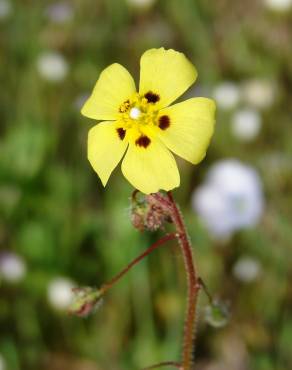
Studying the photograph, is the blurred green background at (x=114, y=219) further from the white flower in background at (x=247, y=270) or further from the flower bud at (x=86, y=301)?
the flower bud at (x=86, y=301)

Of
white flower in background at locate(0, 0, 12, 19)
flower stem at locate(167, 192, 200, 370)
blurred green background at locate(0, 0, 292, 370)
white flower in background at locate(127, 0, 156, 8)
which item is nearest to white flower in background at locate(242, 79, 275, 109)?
blurred green background at locate(0, 0, 292, 370)

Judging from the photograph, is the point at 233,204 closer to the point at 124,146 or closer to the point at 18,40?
the point at 18,40

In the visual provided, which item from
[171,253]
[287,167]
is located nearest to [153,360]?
[171,253]

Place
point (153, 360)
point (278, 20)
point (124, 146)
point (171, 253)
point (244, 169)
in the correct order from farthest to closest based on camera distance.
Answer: point (278, 20) < point (244, 169) < point (171, 253) < point (153, 360) < point (124, 146)

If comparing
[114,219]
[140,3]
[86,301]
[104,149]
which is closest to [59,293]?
[114,219]

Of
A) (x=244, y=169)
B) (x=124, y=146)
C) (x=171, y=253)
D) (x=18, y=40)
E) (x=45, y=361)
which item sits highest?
(x=124, y=146)

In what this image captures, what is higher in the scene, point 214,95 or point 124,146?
point 124,146

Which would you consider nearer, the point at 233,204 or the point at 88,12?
the point at 233,204

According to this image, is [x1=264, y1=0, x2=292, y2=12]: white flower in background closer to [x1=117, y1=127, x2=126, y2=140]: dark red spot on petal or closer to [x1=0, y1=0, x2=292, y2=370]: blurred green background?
[x1=0, y1=0, x2=292, y2=370]: blurred green background
